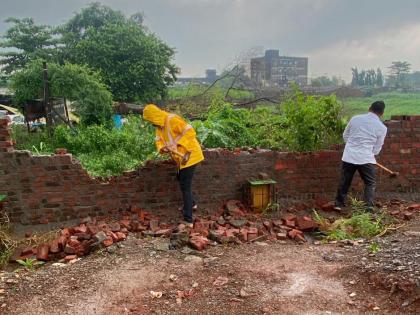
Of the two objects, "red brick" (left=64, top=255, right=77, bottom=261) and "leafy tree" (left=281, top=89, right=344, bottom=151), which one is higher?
"leafy tree" (left=281, top=89, right=344, bottom=151)

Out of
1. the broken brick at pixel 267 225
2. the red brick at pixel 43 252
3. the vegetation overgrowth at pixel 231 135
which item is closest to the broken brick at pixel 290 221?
the broken brick at pixel 267 225

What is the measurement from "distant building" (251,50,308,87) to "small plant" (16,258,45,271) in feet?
55.0

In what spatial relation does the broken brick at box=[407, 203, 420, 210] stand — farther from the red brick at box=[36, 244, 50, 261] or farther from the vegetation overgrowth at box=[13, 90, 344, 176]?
the red brick at box=[36, 244, 50, 261]

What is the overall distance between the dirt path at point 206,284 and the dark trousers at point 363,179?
4.84ft

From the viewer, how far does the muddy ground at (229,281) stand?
326 cm

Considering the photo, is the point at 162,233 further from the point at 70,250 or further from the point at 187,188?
the point at 70,250

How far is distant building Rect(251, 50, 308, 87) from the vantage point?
20891mm

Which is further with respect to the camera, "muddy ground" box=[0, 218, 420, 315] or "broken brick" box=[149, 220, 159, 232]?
"broken brick" box=[149, 220, 159, 232]

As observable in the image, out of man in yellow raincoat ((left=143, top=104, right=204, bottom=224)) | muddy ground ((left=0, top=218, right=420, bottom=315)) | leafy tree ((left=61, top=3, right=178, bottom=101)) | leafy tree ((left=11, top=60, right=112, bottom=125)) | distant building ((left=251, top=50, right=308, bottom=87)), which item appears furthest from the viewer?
distant building ((left=251, top=50, right=308, bottom=87))

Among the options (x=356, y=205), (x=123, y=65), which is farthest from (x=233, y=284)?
(x=123, y=65)

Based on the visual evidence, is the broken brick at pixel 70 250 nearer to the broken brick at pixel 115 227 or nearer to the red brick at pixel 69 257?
the red brick at pixel 69 257

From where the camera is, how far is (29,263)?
438 centimetres

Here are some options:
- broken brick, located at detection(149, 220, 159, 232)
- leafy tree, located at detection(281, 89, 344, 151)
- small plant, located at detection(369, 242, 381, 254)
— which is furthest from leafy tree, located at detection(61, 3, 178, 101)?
small plant, located at detection(369, 242, 381, 254)

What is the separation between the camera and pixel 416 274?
132 inches
